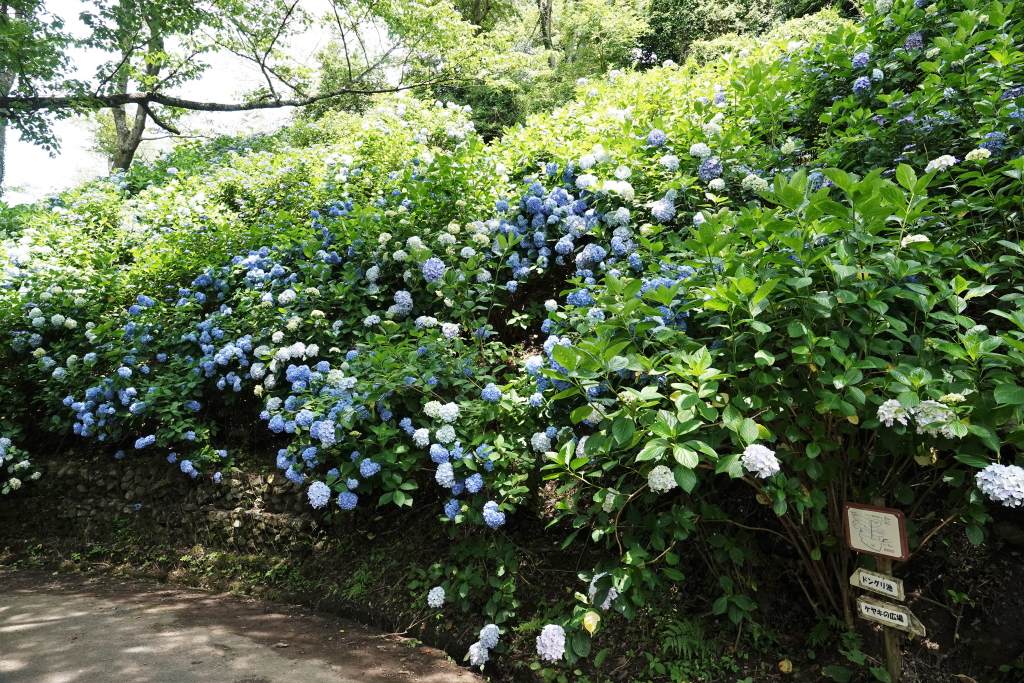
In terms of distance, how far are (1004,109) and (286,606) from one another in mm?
4238

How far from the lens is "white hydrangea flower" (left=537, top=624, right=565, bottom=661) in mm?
2121

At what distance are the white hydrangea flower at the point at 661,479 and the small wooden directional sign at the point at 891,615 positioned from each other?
2.43 ft

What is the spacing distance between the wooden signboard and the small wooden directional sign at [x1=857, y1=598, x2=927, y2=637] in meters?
0.14

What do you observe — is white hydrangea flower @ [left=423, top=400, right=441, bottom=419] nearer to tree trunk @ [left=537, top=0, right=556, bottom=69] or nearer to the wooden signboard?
the wooden signboard

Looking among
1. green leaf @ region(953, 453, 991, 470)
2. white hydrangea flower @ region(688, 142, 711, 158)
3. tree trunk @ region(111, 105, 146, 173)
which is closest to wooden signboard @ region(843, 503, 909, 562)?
green leaf @ region(953, 453, 991, 470)

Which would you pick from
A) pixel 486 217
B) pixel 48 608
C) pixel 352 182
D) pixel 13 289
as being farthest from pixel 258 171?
pixel 48 608

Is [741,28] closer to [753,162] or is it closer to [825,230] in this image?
[753,162]

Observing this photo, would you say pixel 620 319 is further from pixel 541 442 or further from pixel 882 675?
pixel 882 675

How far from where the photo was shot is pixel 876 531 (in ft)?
6.01

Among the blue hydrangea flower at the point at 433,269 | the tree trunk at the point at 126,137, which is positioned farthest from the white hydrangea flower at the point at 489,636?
the tree trunk at the point at 126,137

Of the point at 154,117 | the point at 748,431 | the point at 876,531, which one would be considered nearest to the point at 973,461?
the point at 876,531

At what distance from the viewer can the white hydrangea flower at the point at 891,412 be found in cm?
162

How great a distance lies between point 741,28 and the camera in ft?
37.9

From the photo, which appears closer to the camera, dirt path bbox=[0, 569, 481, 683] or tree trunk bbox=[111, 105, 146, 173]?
dirt path bbox=[0, 569, 481, 683]
